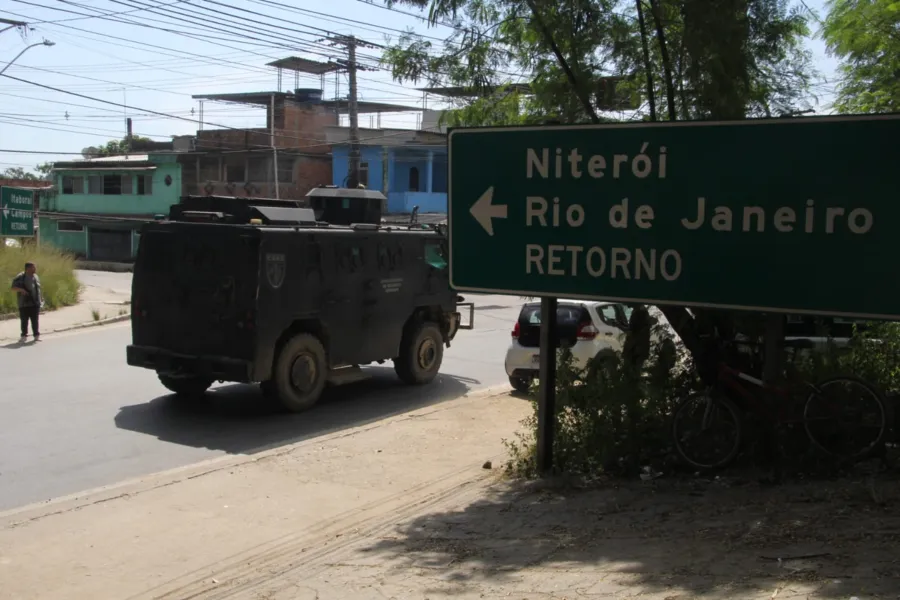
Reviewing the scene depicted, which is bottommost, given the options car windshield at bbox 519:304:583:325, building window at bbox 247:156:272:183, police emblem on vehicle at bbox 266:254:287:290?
car windshield at bbox 519:304:583:325

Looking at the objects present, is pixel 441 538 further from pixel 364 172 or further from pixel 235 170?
pixel 235 170

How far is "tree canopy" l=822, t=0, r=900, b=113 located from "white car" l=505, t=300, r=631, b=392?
4.13 metres

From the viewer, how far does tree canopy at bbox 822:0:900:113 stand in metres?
10.4

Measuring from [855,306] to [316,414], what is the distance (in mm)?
7522

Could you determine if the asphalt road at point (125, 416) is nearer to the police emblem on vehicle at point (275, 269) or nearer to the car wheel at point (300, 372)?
the car wheel at point (300, 372)

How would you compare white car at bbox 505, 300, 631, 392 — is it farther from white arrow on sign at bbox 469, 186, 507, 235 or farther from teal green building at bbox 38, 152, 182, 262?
teal green building at bbox 38, 152, 182, 262

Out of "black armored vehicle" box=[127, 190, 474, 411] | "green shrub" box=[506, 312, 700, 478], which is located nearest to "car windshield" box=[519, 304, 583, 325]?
"black armored vehicle" box=[127, 190, 474, 411]

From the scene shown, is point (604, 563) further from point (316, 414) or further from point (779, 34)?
point (316, 414)

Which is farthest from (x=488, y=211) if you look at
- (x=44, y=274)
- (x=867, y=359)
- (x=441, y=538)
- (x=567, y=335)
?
(x=44, y=274)

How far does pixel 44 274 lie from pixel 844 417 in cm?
2332

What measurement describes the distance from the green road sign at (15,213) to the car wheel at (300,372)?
14.8 meters

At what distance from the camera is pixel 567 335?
13023 mm

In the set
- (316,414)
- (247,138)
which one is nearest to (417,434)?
(316,414)

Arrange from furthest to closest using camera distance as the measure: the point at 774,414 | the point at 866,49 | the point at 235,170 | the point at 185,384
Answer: the point at 235,170
the point at 185,384
the point at 866,49
the point at 774,414
